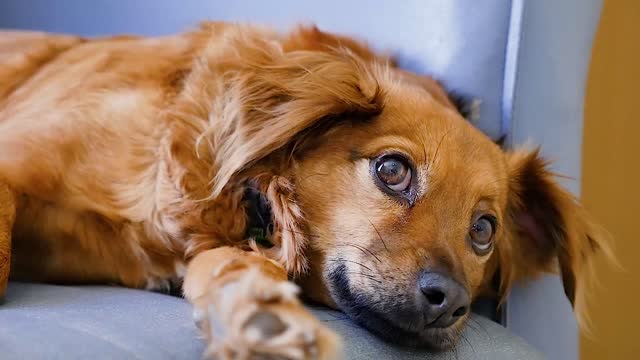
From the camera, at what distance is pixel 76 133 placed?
1242mm

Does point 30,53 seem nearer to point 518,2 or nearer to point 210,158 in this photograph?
point 210,158

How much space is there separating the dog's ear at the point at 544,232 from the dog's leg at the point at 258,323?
0.70 m

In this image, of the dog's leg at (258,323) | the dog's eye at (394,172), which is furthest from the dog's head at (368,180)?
the dog's leg at (258,323)

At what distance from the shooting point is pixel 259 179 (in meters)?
1.22

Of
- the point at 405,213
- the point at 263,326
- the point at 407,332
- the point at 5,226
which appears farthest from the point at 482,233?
the point at 5,226

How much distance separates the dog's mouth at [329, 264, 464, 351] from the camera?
3.37 feet

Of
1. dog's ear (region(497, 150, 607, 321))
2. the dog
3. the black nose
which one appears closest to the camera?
the black nose

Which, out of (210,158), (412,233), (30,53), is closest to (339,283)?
(412,233)

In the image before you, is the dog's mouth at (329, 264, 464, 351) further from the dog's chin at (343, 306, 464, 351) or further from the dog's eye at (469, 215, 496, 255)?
the dog's eye at (469, 215, 496, 255)

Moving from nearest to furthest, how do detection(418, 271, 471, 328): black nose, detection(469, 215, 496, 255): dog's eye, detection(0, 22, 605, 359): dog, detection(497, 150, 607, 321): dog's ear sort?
detection(418, 271, 471, 328): black nose
detection(0, 22, 605, 359): dog
detection(469, 215, 496, 255): dog's eye
detection(497, 150, 607, 321): dog's ear

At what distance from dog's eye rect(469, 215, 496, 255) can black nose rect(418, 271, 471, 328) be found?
0.81 feet

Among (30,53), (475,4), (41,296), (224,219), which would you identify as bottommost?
(41,296)

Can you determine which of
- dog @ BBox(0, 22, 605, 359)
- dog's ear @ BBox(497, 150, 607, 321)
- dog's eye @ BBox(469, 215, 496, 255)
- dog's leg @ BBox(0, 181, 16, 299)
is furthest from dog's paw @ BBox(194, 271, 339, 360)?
dog's ear @ BBox(497, 150, 607, 321)

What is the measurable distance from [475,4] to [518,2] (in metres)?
0.08
